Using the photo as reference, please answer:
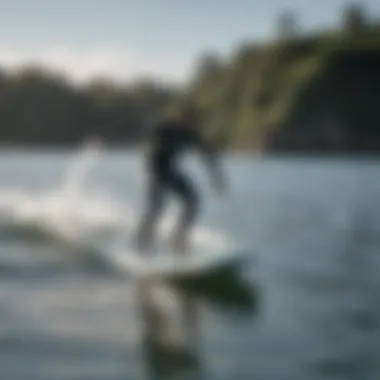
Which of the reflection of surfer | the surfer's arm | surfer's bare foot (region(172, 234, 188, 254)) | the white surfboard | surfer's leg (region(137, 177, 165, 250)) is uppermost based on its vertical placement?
the surfer's arm

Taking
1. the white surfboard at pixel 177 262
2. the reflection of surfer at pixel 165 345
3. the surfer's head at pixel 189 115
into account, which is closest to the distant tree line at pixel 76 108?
the surfer's head at pixel 189 115

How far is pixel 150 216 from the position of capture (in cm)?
202

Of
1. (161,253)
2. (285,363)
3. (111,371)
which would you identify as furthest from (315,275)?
(111,371)

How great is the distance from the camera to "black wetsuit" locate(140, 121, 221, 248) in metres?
2.00

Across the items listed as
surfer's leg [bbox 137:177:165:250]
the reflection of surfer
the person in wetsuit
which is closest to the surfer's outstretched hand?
the person in wetsuit

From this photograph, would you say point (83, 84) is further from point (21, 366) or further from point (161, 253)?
point (21, 366)

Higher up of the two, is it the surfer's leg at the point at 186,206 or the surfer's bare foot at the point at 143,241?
the surfer's leg at the point at 186,206

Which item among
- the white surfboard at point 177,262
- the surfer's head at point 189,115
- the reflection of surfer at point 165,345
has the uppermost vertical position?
the surfer's head at point 189,115

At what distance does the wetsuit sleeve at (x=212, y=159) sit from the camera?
2.01 m

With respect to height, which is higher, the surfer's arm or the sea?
the surfer's arm

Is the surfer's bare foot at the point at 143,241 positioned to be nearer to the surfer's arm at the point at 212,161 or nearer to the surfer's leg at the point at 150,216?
the surfer's leg at the point at 150,216

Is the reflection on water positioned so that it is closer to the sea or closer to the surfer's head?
the sea

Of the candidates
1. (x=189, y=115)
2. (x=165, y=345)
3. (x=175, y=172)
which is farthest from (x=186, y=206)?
(x=165, y=345)

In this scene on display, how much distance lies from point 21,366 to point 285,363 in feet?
1.76
